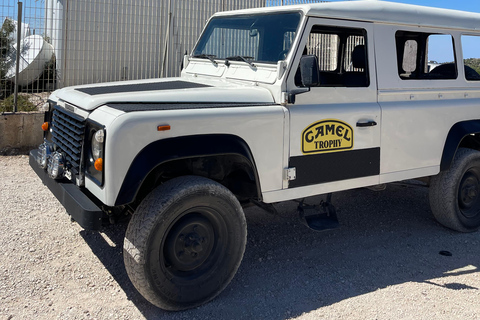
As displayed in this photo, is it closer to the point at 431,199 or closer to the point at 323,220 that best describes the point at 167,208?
the point at 323,220

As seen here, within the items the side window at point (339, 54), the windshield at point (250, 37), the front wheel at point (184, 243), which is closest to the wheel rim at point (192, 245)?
the front wheel at point (184, 243)

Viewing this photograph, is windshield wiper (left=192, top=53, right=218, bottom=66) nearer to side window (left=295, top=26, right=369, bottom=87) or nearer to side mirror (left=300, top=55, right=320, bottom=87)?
side window (left=295, top=26, right=369, bottom=87)

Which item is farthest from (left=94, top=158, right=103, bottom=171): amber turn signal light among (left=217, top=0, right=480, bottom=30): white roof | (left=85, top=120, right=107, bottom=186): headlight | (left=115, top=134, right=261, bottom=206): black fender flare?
(left=217, top=0, right=480, bottom=30): white roof

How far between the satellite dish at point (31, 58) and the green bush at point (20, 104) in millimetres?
265

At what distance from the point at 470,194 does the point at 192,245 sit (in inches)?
133

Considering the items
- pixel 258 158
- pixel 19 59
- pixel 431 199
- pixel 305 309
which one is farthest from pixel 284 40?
pixel 19 59

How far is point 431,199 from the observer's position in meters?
5.39

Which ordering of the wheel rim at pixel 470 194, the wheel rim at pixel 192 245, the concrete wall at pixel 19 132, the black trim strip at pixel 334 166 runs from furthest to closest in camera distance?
the concrete wall at pixel 19 132 < the wheel rim at pixel 470 194 < the black trim strip at pixel 334 166 < the wheel rim at pixel 192 245

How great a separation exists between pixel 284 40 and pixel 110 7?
20.6 ft

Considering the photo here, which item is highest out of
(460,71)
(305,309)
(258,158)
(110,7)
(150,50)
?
(110,7)

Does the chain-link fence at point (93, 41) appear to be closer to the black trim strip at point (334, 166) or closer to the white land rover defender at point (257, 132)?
the white land rover defender at point (257, 132)

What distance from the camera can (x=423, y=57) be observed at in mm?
4992

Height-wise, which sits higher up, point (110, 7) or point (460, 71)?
point (110, 7)

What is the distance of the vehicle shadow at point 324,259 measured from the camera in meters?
3.79
